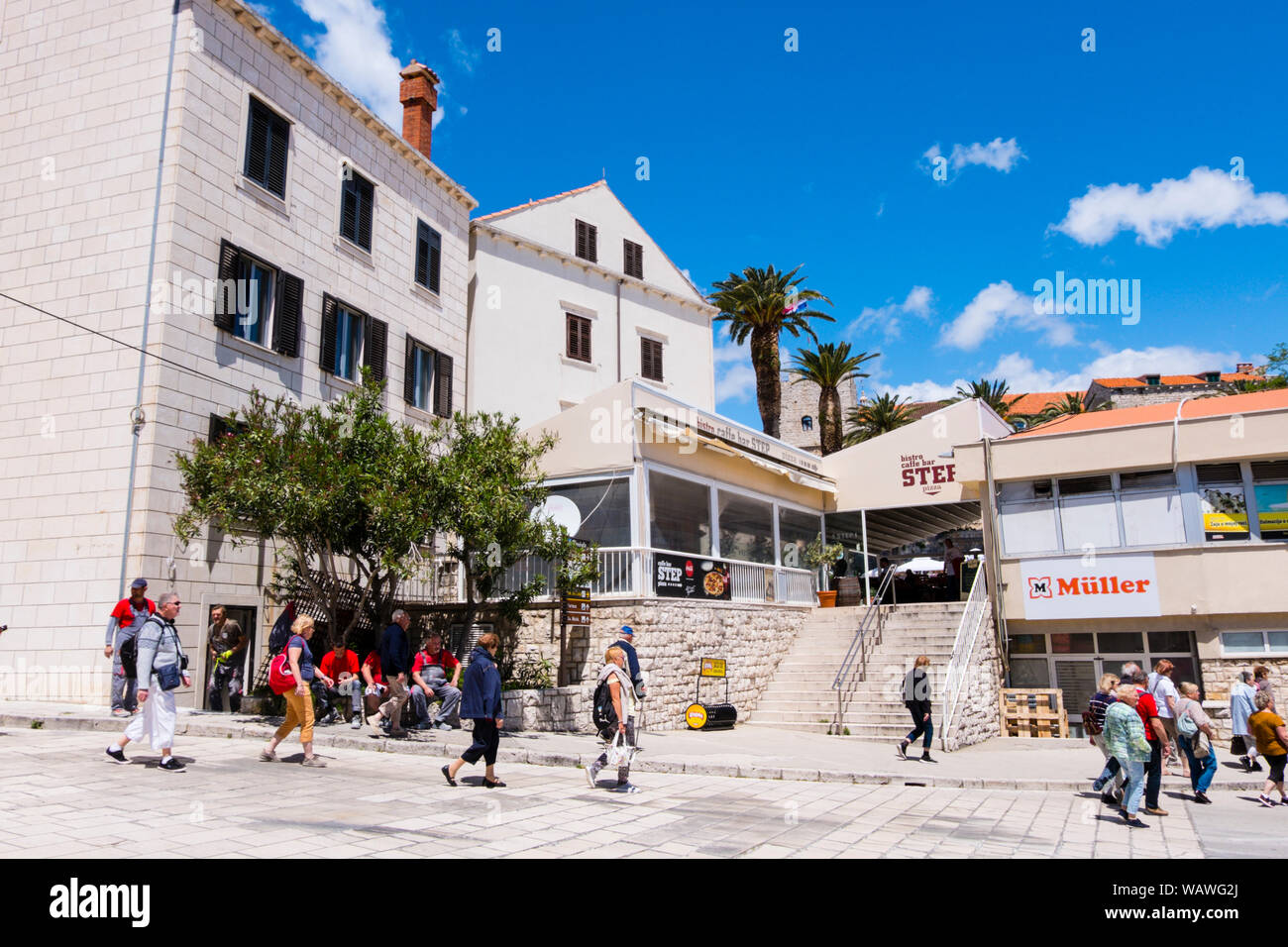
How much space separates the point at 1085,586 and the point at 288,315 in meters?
17.8

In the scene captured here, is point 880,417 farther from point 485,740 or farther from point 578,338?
point 485,740

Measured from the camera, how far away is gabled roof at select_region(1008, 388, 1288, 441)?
19.2m

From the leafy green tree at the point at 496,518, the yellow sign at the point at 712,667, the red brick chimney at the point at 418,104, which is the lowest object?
the yellow sign at the point at 712,667

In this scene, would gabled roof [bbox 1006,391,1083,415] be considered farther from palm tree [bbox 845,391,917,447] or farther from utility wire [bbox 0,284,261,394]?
utility wire [bbox 0,284,261,394]

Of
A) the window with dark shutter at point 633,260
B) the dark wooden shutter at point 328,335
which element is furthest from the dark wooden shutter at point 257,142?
the window with dark shutter at point 633,260

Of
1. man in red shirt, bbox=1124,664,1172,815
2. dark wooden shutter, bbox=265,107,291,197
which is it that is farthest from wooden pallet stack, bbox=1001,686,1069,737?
dark wooden shutter, bbox=265,107,291,197

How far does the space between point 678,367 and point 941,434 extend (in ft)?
33.2

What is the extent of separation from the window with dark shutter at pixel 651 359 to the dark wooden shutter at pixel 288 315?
42.4 ft

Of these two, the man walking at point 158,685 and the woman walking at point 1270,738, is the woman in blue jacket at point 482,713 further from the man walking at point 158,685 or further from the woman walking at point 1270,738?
the woman walking at point 1270,738

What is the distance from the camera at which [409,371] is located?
21625 millimetres

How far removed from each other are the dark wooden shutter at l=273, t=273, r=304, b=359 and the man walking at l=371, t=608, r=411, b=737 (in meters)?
8.08

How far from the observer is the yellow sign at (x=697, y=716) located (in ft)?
54.2

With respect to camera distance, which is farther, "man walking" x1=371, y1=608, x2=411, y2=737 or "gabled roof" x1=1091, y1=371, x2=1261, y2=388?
"gabled roof" x1=1091, y1=371, x2=1261, y2=388
